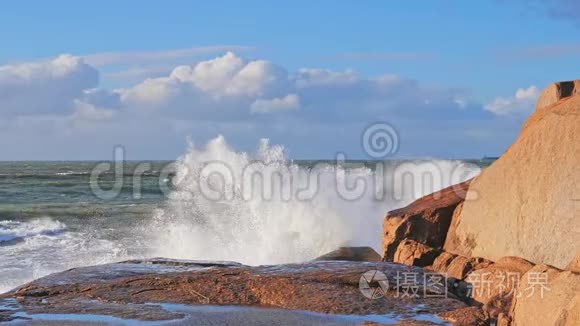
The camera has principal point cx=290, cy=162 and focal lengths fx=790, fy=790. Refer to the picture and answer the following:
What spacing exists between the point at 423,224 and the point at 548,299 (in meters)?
2.95

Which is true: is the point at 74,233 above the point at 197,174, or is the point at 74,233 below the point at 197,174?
below

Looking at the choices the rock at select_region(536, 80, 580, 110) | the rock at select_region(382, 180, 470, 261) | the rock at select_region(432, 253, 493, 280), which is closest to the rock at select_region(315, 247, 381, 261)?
the rock at select_region(382, 180, 470, 261)

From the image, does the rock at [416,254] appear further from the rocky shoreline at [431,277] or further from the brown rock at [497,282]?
the brown rock at [497,282]

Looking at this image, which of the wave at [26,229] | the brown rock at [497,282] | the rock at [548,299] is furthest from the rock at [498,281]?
the wave at [26,229]

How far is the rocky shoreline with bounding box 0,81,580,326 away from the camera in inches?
204

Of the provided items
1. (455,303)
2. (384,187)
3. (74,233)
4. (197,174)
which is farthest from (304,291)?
(197,174)

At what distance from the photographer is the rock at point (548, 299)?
4344mm

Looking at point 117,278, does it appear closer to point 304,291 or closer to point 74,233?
point 304,291

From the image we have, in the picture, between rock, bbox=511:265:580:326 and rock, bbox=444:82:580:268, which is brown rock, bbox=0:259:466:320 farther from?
rock, bbox=444:82:580:268

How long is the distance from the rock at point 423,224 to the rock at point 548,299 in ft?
7.88

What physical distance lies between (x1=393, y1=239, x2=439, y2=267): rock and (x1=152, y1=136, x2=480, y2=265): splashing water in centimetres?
521

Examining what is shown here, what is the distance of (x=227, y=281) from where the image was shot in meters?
6.11

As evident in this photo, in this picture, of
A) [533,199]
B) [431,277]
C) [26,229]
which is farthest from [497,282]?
[26,229]

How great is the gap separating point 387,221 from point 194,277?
2294 millimetres
